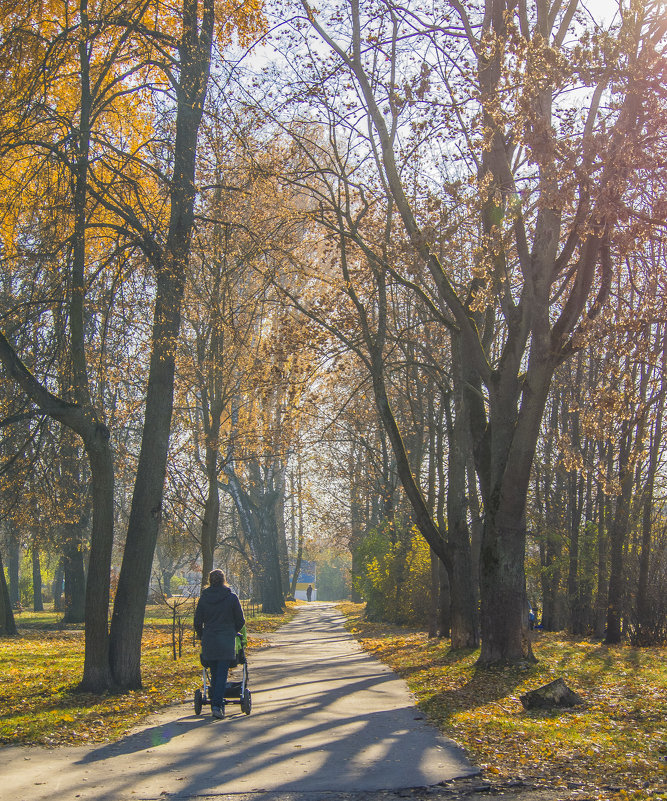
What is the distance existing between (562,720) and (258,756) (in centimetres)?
350

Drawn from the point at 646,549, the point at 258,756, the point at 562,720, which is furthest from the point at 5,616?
the point at 562,720

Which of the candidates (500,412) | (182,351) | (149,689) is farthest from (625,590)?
(149,689)

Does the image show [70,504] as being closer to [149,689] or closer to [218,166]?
[149,689]

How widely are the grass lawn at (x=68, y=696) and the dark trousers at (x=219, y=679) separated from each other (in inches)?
35.5

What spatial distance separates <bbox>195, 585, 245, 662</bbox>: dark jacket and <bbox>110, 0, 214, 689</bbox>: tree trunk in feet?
8.87

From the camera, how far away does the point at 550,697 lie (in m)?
9.50

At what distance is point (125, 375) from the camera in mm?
13461

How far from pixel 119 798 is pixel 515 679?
7.43m

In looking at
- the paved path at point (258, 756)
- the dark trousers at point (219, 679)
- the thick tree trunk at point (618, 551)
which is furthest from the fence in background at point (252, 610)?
the dark trousers at point (219, 679)

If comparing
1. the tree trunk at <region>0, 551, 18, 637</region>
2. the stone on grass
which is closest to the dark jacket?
the stone on grass

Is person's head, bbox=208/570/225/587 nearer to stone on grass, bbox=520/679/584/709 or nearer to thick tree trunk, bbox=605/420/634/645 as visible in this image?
stone on grass, bbox=520/679/584/709

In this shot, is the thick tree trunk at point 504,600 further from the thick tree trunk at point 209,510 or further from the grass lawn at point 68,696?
the thick tree trunk at point 209,510

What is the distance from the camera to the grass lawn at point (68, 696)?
334 inches

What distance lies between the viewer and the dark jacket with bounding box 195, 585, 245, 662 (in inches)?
367
